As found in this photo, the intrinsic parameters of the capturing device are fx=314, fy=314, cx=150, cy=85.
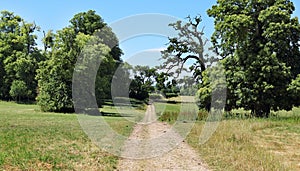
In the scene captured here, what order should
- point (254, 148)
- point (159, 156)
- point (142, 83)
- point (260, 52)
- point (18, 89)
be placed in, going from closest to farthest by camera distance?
point (159, 156)
point (254, 148)
point (260, 52)
point (142, 83)
point (18, 89)

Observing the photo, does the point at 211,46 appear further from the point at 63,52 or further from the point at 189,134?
the point at 189,134

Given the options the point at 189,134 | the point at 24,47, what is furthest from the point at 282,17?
the point at 24,47

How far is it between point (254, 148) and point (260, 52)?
1553 centimetres

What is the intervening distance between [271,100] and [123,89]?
2475 cm

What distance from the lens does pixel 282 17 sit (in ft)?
83.0

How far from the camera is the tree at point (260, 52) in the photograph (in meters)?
24.9

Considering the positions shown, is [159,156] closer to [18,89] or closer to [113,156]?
[113,156]

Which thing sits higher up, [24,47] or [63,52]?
[24,47]

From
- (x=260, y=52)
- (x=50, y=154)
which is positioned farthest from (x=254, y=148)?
(x=260, y=52)

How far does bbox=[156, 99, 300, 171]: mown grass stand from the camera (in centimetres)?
Answer: 934

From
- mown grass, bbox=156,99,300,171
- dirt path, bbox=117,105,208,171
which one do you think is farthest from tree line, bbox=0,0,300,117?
dirt path, bbox=117,105,208,171

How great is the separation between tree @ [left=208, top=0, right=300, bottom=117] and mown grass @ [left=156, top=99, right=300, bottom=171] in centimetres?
649

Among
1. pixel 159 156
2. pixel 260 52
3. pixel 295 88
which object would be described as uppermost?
pixel 260 52

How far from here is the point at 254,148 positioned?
11711mm
